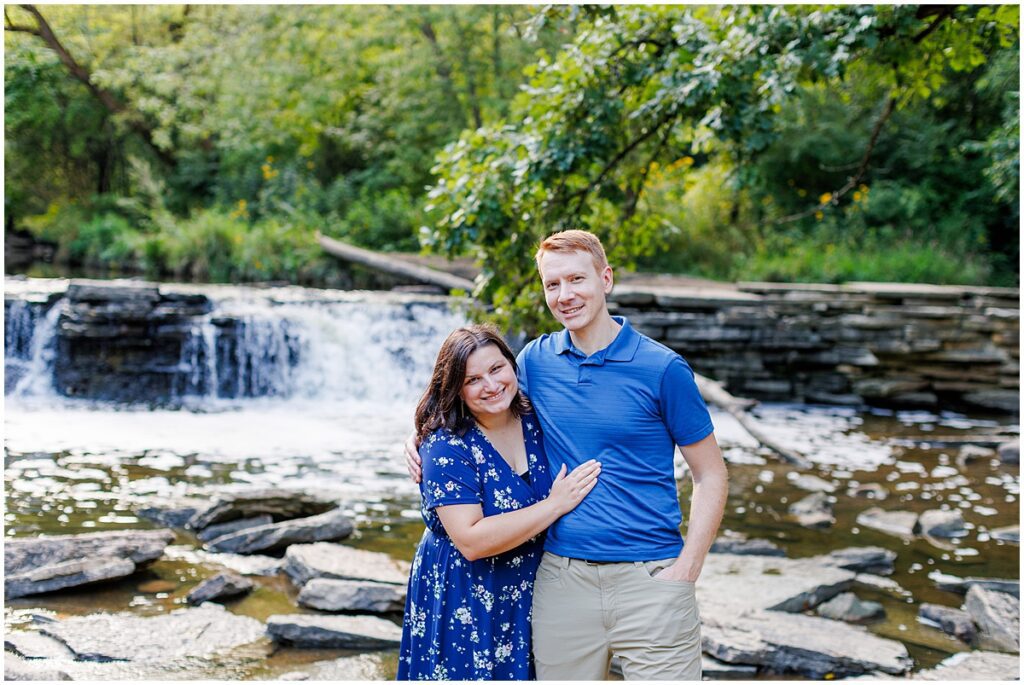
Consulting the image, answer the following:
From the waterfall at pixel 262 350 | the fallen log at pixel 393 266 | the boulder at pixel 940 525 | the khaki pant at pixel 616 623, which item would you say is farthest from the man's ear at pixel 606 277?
the fallen log at pixel 393 266

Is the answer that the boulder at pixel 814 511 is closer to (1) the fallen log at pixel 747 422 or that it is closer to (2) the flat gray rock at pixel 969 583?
(1) the fallen log at pixel 747 422

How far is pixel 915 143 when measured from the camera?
18.8m

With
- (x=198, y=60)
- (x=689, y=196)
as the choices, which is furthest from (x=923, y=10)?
(x=198, y=60)

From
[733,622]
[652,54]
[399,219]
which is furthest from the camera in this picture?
[399,219]

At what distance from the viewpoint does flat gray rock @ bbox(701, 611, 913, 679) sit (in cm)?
436

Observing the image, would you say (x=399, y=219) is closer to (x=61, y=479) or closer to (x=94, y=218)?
(x=94, y=218)

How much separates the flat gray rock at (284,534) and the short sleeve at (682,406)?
4.14 m

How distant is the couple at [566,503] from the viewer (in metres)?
2.52

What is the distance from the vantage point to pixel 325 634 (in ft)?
15.0

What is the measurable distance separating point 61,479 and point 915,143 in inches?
661

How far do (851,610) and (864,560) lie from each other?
997 mm

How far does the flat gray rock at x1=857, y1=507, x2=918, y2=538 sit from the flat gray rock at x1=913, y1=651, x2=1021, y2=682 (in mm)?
2386

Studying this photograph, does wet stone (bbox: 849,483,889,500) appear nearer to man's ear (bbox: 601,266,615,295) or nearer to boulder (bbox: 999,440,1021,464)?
boulder (bbox: 999,440,1021,464)

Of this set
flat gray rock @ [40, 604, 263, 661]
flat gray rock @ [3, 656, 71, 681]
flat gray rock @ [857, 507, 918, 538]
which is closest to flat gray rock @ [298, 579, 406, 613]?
flat gray rock @ [40, 604, 263, 661]
